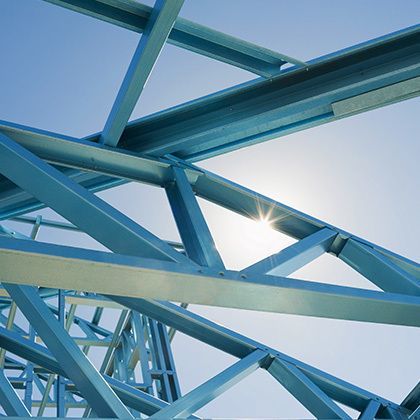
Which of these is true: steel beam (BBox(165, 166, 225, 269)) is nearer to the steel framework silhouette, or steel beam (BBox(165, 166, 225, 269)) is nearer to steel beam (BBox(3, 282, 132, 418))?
the steel framework silhouette

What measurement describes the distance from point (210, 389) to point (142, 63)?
254 cm

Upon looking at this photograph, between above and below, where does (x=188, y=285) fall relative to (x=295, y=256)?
below

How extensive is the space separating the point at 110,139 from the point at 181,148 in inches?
21.0

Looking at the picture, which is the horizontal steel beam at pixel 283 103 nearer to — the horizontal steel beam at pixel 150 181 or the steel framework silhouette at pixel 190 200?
the steel framework silhouette at pixel 190 200

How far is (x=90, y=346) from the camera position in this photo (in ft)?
35.3

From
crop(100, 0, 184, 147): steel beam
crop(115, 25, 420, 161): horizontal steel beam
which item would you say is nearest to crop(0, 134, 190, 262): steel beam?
crop(100, 0, 184, 147): steel beam

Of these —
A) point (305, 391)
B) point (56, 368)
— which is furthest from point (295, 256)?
point (56, 368)

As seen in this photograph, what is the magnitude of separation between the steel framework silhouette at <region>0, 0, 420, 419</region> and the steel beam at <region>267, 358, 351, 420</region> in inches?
0.5

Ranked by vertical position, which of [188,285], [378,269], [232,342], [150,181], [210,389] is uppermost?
[150,181]

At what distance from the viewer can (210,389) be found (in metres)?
4.87

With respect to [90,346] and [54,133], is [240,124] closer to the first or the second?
[54,133]

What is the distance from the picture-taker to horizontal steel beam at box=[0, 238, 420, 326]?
9.55 feet

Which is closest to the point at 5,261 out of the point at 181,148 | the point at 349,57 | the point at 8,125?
the point at 8,125

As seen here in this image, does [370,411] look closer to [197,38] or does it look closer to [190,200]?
[190,200]
